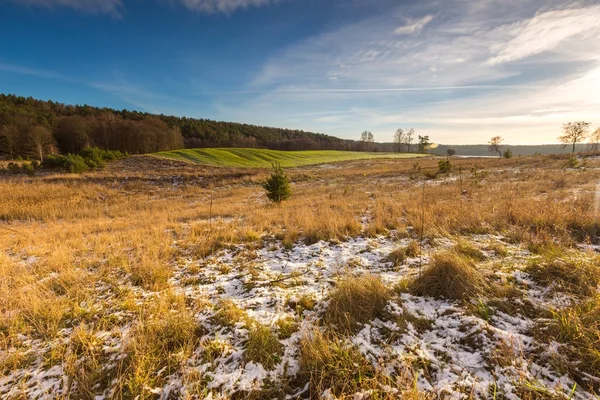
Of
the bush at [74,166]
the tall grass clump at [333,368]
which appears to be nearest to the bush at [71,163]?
the bush at [74,166]

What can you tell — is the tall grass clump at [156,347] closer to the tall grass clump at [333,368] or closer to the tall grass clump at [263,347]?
the tall grass clump at [263,347]

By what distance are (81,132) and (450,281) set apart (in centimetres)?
6450

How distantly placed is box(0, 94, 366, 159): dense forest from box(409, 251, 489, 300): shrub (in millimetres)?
47945

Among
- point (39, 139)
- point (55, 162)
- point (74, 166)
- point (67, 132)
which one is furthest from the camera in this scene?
point (67, 132)

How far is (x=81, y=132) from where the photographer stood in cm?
4688

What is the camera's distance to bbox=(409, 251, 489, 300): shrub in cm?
322

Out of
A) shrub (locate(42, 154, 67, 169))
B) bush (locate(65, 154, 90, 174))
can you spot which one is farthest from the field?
shrub (locate(42, 154, 67, 169))

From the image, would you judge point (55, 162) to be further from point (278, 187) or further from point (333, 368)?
point (333, 368)

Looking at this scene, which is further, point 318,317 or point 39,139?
point 39,139

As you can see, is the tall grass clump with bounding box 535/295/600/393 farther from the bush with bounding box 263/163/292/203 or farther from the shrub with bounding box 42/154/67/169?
A: the shrub with bounding box 42/154/67/169

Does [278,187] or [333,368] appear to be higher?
[278,187]

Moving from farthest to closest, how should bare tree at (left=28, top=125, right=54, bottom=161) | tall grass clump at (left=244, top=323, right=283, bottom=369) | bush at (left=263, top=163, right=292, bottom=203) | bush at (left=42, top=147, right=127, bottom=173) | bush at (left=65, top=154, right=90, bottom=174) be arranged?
bare tree at (left=28, top=125, right=54, bottom=161)
bush at (left=42, top=147, right=127, bottom=173)
bush at (left=65, top=154, right=90, bottom=174)
bush at (left=263, top=163, right=292, bottom=203)
tall grass clump at (left=244, top=323, right=283, bottom=369)

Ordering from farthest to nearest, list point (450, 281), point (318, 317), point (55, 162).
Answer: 1. point (55, 162)
2. point (450, 281)
3. point (318, 317)

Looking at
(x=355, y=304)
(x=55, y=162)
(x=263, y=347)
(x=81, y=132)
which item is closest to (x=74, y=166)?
(x=55, y=162)
